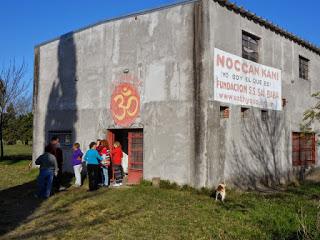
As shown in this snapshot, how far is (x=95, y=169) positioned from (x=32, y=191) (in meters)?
2.28

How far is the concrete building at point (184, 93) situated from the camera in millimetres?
13016

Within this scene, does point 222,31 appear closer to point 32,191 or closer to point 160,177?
point 160,177

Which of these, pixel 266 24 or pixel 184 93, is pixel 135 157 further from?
pixel 266 24

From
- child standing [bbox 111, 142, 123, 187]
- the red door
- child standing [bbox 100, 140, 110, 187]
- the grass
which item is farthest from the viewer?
the red door

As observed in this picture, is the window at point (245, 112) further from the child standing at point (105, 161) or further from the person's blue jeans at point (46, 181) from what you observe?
the person's blue jeans at point (46, 181)

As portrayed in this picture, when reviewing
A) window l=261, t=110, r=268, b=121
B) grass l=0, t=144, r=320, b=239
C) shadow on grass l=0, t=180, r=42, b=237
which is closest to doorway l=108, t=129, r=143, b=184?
grass l=0, t=144, r=320, b=239

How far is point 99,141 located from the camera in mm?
14602

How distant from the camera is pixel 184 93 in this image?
13.2 m

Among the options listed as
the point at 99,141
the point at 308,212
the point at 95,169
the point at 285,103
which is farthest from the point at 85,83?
the point at 308,212

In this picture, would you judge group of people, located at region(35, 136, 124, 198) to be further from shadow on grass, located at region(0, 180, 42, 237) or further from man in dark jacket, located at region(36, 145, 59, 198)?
shadow on grass, located at region(0, 180, 42, 237)

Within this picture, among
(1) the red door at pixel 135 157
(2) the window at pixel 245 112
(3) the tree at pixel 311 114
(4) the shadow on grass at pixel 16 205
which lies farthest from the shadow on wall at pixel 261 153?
(4) the shadow on grass at pixel 16 205

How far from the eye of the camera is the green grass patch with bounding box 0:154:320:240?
8.27m

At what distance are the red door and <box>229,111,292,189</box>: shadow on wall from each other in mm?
3131

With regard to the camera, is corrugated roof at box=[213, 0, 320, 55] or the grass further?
corrugated roof at box=[213, 0, 320, 55]
